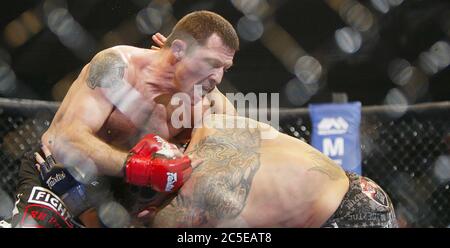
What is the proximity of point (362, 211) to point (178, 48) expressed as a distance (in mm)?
751

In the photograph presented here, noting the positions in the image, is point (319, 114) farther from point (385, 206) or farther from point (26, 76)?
point (26, 76)

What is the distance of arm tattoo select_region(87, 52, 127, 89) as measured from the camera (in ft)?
5.95

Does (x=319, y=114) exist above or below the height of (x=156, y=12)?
below

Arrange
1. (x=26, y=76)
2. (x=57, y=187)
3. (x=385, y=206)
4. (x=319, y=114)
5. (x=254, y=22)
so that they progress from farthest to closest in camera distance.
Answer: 1. (x=254, y=22)
2. (x=26, y=76)
3. (x=319, y=114)
4. (x=57, y=187)
5. (x=385, y=206)

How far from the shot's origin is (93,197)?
1.78 m

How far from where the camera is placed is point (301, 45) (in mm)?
3279

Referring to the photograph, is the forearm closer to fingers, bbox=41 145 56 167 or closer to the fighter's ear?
fingers, bbox=41 145 56 167

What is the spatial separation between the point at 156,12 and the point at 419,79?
1425 mm

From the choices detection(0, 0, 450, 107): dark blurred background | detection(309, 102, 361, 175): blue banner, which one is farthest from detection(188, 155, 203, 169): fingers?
detection(0, 0, 450, 107): dark blurred background

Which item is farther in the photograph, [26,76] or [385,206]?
[26,76]

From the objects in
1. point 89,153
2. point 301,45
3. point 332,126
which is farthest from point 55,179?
point 301,45

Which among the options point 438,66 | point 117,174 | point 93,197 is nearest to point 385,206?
point 117,174

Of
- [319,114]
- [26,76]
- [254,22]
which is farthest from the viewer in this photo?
[254,22]
